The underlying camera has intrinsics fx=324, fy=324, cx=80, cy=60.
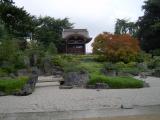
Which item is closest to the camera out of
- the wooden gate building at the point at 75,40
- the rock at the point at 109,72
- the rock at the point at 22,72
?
the rock at the point at 109,72

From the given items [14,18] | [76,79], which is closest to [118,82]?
[76,79]

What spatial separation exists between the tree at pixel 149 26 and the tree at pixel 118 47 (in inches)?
384

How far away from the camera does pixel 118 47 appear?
126 feet

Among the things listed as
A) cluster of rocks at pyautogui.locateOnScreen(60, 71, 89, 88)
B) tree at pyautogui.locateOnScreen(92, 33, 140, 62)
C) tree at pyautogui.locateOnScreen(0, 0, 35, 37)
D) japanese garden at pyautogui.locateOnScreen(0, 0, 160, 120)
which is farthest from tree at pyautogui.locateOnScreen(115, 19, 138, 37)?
cluster of rocks at pyautogui.locateOnScreen(60, 71, 89, 88)

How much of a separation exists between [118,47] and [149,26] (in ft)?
42.3

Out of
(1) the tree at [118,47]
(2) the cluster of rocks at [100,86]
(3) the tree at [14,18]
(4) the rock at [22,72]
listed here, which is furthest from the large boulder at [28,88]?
(1) the tree at [118,47]

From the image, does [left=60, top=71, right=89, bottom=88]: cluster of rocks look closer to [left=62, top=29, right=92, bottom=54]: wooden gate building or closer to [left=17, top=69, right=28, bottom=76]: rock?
[left=17, top=69, right=28, bottom=76]: rock

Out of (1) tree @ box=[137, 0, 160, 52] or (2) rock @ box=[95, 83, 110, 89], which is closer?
(2) rock @ box=[95, 83, 110, 89]

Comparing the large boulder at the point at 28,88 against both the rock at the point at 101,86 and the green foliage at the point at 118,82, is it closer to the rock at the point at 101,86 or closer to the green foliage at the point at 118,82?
the green foliage at the point at 118,82

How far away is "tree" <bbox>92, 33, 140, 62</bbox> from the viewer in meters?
38.2

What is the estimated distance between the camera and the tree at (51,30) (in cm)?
5147

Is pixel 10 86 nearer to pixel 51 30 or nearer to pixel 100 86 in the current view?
pixel 100 86

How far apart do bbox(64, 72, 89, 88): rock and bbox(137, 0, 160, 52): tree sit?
96.4 ft

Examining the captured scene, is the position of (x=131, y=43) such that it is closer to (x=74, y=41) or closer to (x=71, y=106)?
(x=74, y=41)
